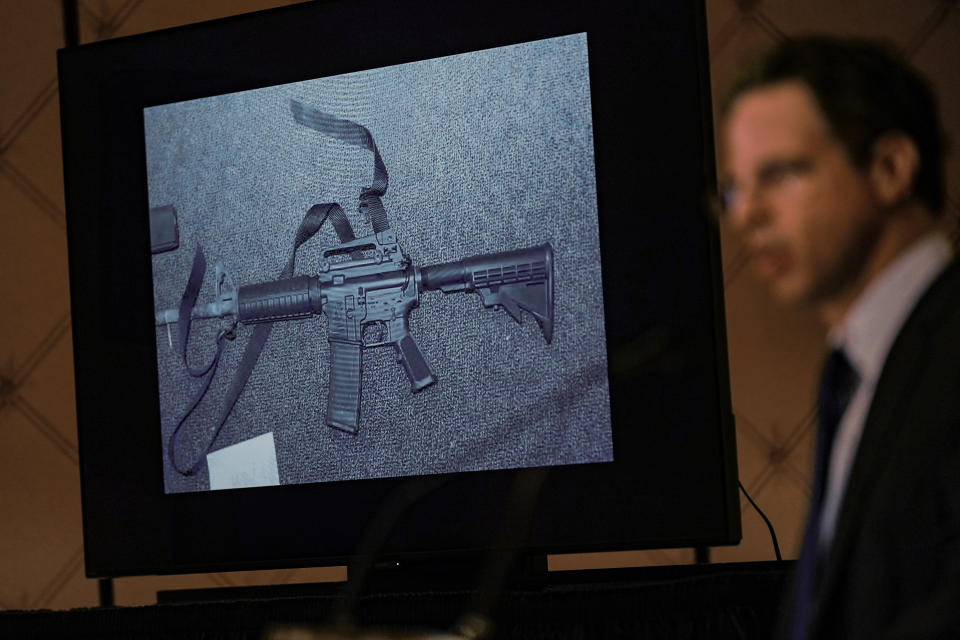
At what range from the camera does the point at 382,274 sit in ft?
5.54

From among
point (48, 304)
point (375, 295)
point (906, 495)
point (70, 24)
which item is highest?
point (70, 24)

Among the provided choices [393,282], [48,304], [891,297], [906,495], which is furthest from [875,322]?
[48,304]

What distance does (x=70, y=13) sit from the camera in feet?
7.36

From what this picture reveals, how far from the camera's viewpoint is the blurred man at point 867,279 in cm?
65

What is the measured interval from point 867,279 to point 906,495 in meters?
0.15

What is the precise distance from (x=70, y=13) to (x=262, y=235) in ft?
2.86

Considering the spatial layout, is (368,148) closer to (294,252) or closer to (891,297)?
(294,252)

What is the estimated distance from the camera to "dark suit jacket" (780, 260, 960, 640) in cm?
64

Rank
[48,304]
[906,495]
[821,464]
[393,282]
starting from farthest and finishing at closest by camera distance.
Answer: [48,304] < [393,282] < [821,464] < [906,495]

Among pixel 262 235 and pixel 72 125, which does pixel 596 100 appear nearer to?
pixel 262 235

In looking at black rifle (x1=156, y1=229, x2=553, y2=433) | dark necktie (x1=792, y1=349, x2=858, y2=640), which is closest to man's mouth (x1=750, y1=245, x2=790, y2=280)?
dark necktie (x1=792, y1=349, x2=858, y2=640)

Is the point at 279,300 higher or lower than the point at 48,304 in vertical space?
lower

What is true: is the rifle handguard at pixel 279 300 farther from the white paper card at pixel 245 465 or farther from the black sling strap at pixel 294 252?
the white paper card at pixel 245 465

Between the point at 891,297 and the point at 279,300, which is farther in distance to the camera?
the point at 279,300
